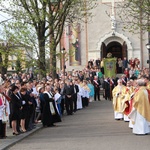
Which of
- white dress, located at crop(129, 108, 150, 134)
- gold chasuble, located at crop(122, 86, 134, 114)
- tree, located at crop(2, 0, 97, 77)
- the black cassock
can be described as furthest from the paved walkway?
tree, located at crop(2, 0, 97, 77)

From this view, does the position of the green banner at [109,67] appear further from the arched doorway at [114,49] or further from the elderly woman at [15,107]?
the elderly woman at [15,107]

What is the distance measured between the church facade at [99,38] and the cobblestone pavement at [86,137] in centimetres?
2433

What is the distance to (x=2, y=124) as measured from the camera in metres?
14.5

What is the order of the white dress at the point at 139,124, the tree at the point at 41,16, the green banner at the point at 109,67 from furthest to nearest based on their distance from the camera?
the green banner at the point at 109,67 → the tree at the point at 41,16 → the white dress at the point at 139,124

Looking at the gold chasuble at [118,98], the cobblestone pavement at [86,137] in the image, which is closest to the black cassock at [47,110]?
the cobblestone pavement at [86,137]

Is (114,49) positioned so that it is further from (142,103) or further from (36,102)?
(142,103)

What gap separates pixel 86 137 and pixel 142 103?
91.8 inches

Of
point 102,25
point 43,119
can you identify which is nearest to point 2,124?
point 43,119

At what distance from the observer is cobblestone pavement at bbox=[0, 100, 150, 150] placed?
41.8 ft

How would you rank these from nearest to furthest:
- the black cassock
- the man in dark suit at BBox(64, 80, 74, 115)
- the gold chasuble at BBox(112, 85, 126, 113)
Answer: the black cassock, the gold chasuble at BBox(112, 85, 126, 113), the man in dark suit at BBox(64, 80, 74, 115)

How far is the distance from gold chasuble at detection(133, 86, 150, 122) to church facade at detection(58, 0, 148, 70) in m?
27.7

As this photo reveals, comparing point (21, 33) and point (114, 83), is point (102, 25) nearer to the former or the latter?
point (114, 83)

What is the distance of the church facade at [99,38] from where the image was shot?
43125 millimetres

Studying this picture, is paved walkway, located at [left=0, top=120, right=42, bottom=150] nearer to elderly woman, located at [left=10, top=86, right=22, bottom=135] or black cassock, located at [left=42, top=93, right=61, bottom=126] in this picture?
elderly woman, located at [left=10, top=86, right=22, bottom=135]
